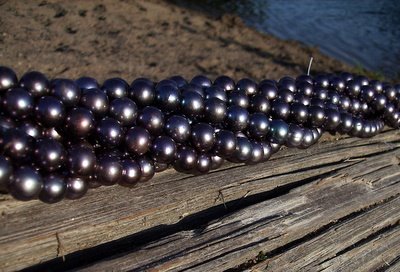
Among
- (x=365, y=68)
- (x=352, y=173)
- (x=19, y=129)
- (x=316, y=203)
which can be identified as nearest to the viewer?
(x=19, y=129)

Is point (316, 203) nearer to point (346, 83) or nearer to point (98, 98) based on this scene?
point (346, 83)

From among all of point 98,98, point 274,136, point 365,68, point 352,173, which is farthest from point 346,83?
point 365,68

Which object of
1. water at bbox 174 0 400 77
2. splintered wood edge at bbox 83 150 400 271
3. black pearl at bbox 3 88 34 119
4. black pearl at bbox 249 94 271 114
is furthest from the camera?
water at bbox 174 0 400 77

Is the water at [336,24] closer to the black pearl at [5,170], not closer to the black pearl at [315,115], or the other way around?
the black pearl at [315,115]

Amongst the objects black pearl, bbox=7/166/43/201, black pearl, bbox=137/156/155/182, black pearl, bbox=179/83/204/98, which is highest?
black pearl, bbox=179/83/204/98

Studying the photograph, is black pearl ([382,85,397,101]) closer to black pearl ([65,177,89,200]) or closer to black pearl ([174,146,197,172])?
black pearl ([174,146,197,172])

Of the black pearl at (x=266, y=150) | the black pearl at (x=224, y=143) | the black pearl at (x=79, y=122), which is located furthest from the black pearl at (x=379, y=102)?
the black pearl at (x=79, y=122)

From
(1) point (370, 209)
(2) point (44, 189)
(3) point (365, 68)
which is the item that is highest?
(2) point (44, 189)

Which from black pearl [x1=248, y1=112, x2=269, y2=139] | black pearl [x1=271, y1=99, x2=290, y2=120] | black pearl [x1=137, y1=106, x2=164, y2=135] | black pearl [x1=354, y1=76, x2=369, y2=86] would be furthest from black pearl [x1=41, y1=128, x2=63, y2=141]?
black pearl [x1=354, y1=76, x2=369, y2=86]
